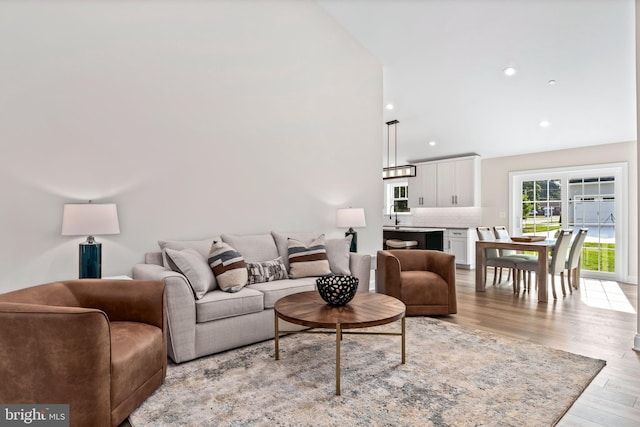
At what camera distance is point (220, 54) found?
3867 mm

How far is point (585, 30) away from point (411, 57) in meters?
2.00

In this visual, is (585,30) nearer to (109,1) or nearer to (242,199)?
(242,199)

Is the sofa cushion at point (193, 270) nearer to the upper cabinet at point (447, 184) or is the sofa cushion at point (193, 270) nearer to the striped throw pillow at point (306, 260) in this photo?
the striped throw pillow at point (306, 260)

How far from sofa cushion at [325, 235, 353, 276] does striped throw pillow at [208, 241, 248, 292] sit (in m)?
1.10

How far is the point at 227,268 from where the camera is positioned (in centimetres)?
311

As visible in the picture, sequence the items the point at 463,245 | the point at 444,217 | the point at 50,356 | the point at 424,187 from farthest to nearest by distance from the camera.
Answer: the point at 424,187, the point at 444,217, the point at 463,245, the point at 50,356

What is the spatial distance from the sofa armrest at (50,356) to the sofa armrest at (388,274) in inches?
115

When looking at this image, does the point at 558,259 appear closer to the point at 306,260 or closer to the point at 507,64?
the point at 507,64

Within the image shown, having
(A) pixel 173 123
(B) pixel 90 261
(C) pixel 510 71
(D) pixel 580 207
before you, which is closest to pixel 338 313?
(B) pixel 90 261

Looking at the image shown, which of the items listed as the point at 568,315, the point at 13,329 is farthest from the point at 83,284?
the point at 568,315

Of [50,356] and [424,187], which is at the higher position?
[424,187]

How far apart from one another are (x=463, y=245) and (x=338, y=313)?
556cm

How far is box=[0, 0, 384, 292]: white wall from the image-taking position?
110 inches

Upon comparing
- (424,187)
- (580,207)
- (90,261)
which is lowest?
(90,261)
